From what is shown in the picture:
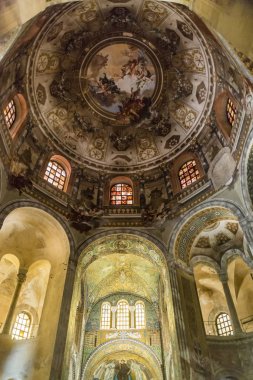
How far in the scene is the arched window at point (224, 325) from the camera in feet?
56.5

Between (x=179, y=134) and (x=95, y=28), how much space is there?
8.48 metres

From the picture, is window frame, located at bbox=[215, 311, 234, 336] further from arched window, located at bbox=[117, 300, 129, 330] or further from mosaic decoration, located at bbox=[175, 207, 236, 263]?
arched window, located at bbox=[117, 300, 129, 330]

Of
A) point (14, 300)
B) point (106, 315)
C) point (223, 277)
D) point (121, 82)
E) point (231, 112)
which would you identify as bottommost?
point (14, 300)

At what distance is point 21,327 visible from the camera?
52.9ft

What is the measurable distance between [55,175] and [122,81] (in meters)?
8.47

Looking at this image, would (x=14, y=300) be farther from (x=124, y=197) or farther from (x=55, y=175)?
(x=124, y=197)

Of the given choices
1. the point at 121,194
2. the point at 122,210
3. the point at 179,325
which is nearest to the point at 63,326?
the point at 179,325

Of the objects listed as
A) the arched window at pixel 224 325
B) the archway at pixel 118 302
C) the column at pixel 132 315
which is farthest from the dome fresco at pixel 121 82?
the arched window at pixel 224 325

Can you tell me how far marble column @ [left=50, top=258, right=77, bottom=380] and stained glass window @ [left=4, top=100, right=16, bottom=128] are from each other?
780cm

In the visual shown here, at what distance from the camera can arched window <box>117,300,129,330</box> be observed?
21.2m

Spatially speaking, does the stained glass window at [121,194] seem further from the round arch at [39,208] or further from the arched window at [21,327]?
the arched window at [21,327]

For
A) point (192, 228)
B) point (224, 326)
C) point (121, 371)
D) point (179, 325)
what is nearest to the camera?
point (179, 325)

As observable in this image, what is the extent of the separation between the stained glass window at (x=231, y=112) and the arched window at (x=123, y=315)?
14569mm

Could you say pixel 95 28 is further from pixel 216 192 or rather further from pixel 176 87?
pixel 216 192
